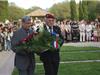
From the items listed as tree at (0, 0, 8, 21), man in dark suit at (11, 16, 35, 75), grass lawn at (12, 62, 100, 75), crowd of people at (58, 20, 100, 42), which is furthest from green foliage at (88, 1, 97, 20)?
man in dark suit at (11, 16, 35, 75)

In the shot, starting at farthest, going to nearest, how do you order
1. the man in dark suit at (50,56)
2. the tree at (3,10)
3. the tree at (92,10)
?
the tree at (92,10) < the tree at (3,10) < the man in dark suit at (50,56)

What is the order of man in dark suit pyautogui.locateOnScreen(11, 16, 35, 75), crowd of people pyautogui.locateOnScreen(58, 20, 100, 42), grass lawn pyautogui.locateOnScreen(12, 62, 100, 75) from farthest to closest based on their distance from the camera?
1. crowd of people pyautogui.locateOnScreen(58, 20, 100, 42)
2. grass lawn pyautogui.locateOnScreen(12, 62, 100, 75)
3. man in dark suit pyautogui.locateOnScreen(11, 16, 35, 75)

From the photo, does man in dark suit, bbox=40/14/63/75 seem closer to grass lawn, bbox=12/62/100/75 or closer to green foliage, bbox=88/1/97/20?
grass lawn, bbox=12/62/100/75

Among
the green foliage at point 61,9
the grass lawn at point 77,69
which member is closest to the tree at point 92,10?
the green foliage at point 61,9

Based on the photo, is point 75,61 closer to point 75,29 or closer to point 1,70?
point 1,70

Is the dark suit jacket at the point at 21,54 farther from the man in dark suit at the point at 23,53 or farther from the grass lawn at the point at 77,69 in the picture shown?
the grass lawn at the point at 77,69

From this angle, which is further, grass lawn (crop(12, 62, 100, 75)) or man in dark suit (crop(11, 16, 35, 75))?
grass lawn (crop(12, 62, 100, 75))

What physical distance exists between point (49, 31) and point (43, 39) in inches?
10.7

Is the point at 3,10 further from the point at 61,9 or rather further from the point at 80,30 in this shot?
Result: the point at 61,9

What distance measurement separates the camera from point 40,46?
31.1 ft

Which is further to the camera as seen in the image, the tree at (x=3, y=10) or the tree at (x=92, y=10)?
the tree at (x=92, y=10)

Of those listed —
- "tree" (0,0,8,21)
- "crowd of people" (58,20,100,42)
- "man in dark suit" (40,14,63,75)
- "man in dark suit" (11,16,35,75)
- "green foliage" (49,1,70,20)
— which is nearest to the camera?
"man in dark suit" (11,16,35,75)

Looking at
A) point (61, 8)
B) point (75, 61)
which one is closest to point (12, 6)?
point (61, 8)

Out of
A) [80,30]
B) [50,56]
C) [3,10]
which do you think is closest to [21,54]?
[50,56]
